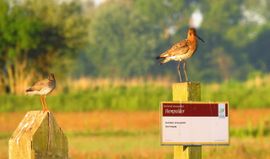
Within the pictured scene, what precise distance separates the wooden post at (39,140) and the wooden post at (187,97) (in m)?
1.71

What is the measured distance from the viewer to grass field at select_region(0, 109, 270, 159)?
57.0 feet

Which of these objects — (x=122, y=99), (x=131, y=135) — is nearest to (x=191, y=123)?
(x=131, y=135)

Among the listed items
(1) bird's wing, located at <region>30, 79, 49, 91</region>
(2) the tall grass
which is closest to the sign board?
(1) bird's wing, located at <region>30, 79, 49, 91</region>

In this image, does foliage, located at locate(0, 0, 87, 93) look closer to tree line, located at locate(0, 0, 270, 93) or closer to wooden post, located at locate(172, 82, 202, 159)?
tree line, located at locate(0, 0, 270, 93)

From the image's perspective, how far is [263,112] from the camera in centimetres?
3372

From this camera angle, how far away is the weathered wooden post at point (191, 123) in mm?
7508

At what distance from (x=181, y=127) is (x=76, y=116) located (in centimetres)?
2651

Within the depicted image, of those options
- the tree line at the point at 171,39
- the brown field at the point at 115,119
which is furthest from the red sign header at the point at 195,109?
the tree line at the point at 171,39

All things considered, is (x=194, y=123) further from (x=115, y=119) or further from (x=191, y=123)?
(x=115, y=119)

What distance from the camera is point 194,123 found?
7.56 m

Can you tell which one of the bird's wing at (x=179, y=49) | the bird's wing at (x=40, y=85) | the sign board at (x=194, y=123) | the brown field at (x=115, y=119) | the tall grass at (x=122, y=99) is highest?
the bird's wing at (x=179, y=49)

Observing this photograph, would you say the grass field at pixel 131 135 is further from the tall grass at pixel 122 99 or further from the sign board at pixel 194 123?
the sign board at pixel 194 123

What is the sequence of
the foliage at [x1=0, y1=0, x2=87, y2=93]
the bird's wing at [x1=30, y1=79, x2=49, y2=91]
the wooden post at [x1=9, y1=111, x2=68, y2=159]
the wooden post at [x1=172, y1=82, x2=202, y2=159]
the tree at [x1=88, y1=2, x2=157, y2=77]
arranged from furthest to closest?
the tree at [x1=88, y1=2, x2=157, y2=77] → the foliage at [x1=0, y1=0, x2=87, y2=93] → the bird's wing at [x1=30, y1=79, x2=49, y2=91] → the wooden post at [x1=172, y1=82, x2=202, y2=159] → the wooden post at [x1=9, y1=111, x2=68, y2=159]

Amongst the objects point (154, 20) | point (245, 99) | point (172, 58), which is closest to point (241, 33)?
point (154, 20)
